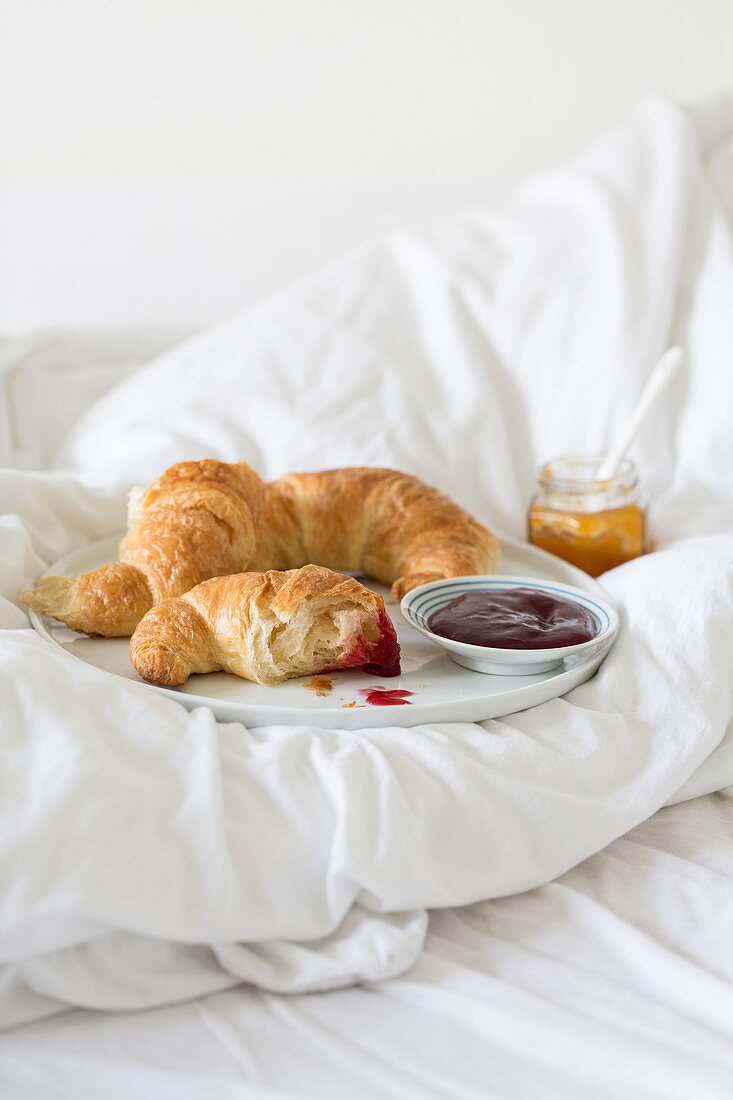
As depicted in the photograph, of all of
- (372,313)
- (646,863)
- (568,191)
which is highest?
(568,191)

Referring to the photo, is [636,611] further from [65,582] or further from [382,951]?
[65,582]

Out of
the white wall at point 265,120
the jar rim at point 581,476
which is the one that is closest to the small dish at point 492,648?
the jar rim at point 581,476

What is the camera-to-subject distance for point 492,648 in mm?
1162

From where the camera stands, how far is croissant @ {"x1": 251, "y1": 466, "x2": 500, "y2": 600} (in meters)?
1.51

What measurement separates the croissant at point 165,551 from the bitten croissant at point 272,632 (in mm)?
108

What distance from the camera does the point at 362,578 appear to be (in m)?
1.60

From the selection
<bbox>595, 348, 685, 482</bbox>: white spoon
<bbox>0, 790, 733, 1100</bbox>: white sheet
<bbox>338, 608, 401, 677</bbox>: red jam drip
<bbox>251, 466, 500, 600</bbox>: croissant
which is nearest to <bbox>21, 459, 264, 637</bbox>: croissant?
<bbox>251, 466, 500, 600</bbox>: croissant

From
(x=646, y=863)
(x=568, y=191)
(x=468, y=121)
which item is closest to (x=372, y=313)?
(x=568, y=191)

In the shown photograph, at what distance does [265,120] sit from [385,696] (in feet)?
7.41

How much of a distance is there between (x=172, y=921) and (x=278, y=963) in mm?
111

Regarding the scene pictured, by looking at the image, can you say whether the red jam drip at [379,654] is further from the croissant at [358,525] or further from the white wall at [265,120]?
the white wall at [265,120]

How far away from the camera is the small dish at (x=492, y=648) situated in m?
1.16

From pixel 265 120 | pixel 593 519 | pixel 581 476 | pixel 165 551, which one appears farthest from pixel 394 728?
pixel 265 120

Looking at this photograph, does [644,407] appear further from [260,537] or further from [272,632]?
[272,632]
